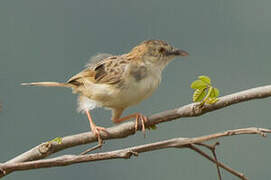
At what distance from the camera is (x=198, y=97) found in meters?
2.08

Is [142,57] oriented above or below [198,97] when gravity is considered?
above

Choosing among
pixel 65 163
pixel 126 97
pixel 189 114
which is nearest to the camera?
pixel 65 163

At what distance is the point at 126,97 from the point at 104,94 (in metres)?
0.20

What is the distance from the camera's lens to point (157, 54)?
12.6 feet

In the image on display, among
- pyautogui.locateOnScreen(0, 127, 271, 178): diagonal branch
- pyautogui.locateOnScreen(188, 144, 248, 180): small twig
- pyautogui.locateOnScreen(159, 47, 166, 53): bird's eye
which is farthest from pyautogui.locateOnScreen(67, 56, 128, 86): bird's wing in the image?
pyautogui.locateOnScreen(188, 144, 248, 180): small twig

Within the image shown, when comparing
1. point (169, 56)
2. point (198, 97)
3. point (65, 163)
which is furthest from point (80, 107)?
point (65, 163)

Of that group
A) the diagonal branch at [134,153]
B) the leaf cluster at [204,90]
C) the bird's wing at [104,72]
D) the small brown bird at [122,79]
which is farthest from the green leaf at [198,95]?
the bird's wing at [104,72]

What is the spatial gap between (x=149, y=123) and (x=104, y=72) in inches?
60.6

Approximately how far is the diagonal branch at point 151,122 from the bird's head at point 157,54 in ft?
4.79

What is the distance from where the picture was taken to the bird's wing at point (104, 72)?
3.60m

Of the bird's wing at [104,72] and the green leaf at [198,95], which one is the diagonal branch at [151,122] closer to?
the green leaf at [198,95]

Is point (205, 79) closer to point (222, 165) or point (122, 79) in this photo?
point (222, 165)

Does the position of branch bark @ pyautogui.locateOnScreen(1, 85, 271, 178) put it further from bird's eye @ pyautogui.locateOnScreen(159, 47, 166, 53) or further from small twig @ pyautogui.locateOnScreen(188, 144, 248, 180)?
bird's eye @ pyautogui.locateOnScreen(159, 47, 166, 53)

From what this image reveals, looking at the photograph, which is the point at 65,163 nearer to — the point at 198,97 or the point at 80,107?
the point at 198,97
